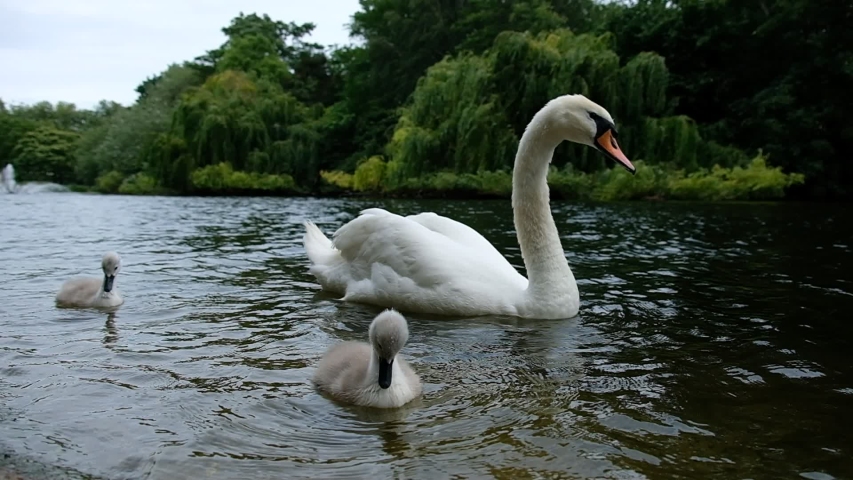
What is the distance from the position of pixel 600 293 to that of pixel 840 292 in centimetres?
231

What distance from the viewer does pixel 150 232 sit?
14.2m

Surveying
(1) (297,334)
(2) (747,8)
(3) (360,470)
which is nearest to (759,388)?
(3) (360,470)

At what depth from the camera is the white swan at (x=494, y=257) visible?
18.8 feet

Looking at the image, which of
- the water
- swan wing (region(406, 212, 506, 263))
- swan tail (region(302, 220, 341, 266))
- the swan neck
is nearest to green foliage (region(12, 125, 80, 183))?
the water

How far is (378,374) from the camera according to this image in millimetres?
3691

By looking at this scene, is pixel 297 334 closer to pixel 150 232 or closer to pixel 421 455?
pixel 421 455

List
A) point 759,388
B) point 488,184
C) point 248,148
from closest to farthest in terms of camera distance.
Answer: point 759,388 < point 488,184 < point 248,148

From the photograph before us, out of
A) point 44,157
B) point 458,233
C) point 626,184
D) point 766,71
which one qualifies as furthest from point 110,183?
point 458,233

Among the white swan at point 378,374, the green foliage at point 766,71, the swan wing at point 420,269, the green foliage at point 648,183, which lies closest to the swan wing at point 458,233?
the swan wing at point 420,269

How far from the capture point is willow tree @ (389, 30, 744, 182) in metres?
26.6

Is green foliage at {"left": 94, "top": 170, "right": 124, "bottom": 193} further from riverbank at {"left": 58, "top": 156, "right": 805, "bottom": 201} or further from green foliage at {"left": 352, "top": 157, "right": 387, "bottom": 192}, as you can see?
riverbank at {"left": 58, "top": 156, "right": 805, "bottom": 201}

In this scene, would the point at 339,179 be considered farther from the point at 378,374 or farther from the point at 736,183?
the point at 378,374

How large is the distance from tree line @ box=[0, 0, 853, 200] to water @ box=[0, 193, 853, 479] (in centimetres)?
1895

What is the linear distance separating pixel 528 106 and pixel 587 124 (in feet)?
74.9
